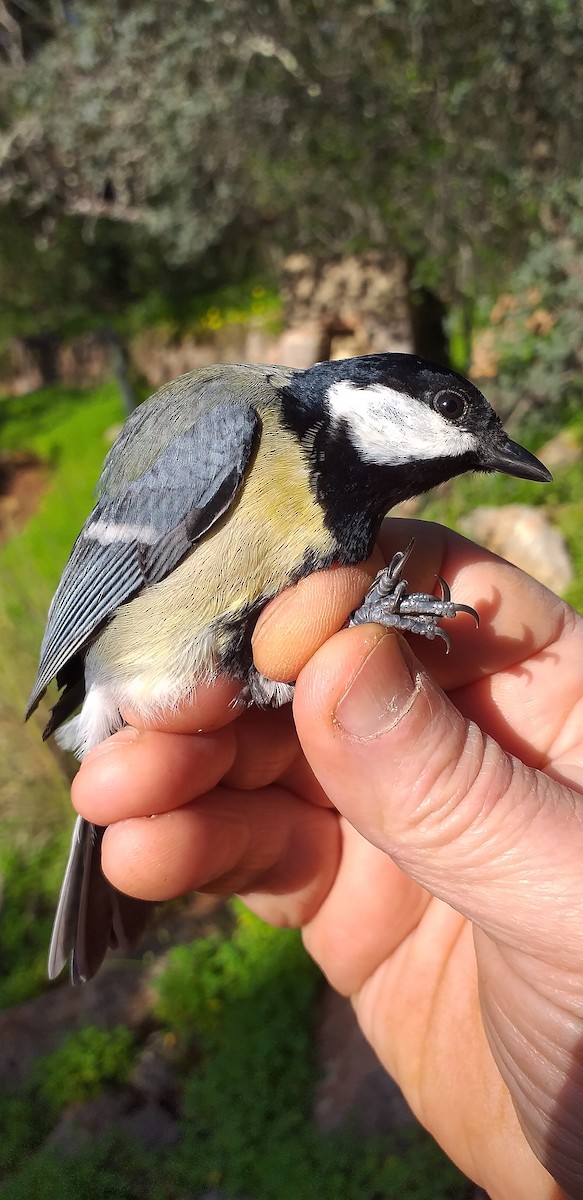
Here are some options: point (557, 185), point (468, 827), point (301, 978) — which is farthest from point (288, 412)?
point (557, 185)

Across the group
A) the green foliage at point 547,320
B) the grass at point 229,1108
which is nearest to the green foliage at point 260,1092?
the grass at point 229,1108

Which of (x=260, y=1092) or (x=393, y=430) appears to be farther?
(x=260, y=1092)

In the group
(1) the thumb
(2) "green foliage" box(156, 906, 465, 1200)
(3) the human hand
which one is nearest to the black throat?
(3) the human hand

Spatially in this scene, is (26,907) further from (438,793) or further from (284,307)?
(284,307)

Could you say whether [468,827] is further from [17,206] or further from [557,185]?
[17,206]

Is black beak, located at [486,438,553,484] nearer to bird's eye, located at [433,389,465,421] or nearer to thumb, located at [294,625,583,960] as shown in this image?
bird's eye, located at [433,389,465,421]

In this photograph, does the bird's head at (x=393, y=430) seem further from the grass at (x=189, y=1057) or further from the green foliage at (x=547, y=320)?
the green foliage at (x=547, y=320)

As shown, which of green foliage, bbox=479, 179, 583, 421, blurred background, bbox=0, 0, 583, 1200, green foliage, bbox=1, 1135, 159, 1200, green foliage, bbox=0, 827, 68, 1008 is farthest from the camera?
green foliage, bbox=479, 179, 583, 421

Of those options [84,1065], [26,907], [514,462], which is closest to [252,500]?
[514,462]
